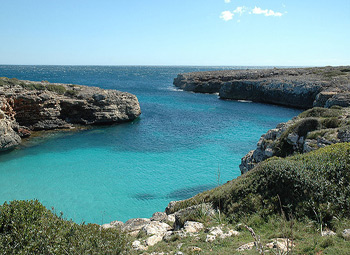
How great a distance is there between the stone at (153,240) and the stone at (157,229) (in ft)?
1.10

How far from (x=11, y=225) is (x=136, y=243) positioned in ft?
11.6

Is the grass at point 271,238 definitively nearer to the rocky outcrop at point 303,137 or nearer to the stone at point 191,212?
the stone at point 191,212

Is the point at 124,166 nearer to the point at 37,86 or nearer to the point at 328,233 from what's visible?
the point at 328,233

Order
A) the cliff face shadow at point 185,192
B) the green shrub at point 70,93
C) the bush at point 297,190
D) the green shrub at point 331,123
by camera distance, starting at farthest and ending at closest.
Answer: the green shrub at point 70,93
the cliff face shadow at point 185,192
the green shrub at point 331,123
the bush at point 297,190

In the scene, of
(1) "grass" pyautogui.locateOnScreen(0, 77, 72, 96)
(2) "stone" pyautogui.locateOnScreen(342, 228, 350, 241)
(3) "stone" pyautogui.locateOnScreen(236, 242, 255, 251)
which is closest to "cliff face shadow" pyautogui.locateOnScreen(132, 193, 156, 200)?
(3) "stone" pyautogui.locateOnScreen(236, 242, 255, 251)

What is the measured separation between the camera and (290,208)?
836 cm

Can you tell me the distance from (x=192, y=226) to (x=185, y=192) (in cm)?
1037

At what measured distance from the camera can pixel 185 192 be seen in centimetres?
1878

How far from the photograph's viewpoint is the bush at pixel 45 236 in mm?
6148

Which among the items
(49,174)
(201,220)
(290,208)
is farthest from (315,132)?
(49,174)

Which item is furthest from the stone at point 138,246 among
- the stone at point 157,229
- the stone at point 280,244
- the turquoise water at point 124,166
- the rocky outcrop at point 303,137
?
the rocky outcrop at point 303,137

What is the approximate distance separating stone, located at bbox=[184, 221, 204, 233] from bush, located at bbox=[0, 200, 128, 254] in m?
2.22

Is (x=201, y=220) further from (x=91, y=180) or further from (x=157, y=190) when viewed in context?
(x=91, y=180)

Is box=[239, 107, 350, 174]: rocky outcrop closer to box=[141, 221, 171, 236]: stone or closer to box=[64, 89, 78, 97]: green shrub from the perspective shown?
box=[141, 221, 171, 236]: stone
